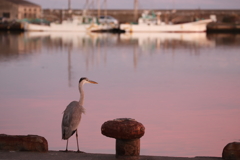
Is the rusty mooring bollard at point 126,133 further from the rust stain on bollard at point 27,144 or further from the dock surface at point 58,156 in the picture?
the rust stain on bollard at point 27,144

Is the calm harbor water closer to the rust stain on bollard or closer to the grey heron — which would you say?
the grey heron

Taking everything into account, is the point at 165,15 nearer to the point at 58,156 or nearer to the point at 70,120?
the point at 70,120

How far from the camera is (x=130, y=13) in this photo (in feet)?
242

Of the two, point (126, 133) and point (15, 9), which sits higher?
point (15, 9)

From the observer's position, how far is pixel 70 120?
19.5 ft

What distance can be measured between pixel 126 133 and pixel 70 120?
991 millimetres

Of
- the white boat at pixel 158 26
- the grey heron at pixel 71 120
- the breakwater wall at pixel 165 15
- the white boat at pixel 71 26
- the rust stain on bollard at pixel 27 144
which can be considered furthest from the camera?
the breakwater wall at pixel 165 15

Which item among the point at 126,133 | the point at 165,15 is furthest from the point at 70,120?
the point at 165,15

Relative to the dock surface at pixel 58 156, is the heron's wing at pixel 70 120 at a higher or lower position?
higher

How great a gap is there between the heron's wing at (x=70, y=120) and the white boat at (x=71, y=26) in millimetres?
52313

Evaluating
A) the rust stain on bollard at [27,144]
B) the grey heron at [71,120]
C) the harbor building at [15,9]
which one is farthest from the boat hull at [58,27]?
the rust stain on bollard at [27,144]

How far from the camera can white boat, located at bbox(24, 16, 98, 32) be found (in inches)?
2329

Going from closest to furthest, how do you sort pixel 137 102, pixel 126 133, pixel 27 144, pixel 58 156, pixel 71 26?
pixel 126 133 → pixel 58 156 → pixel 27 144 → pixel 137 102 → pixel 71 26

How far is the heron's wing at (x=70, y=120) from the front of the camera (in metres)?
5.88
